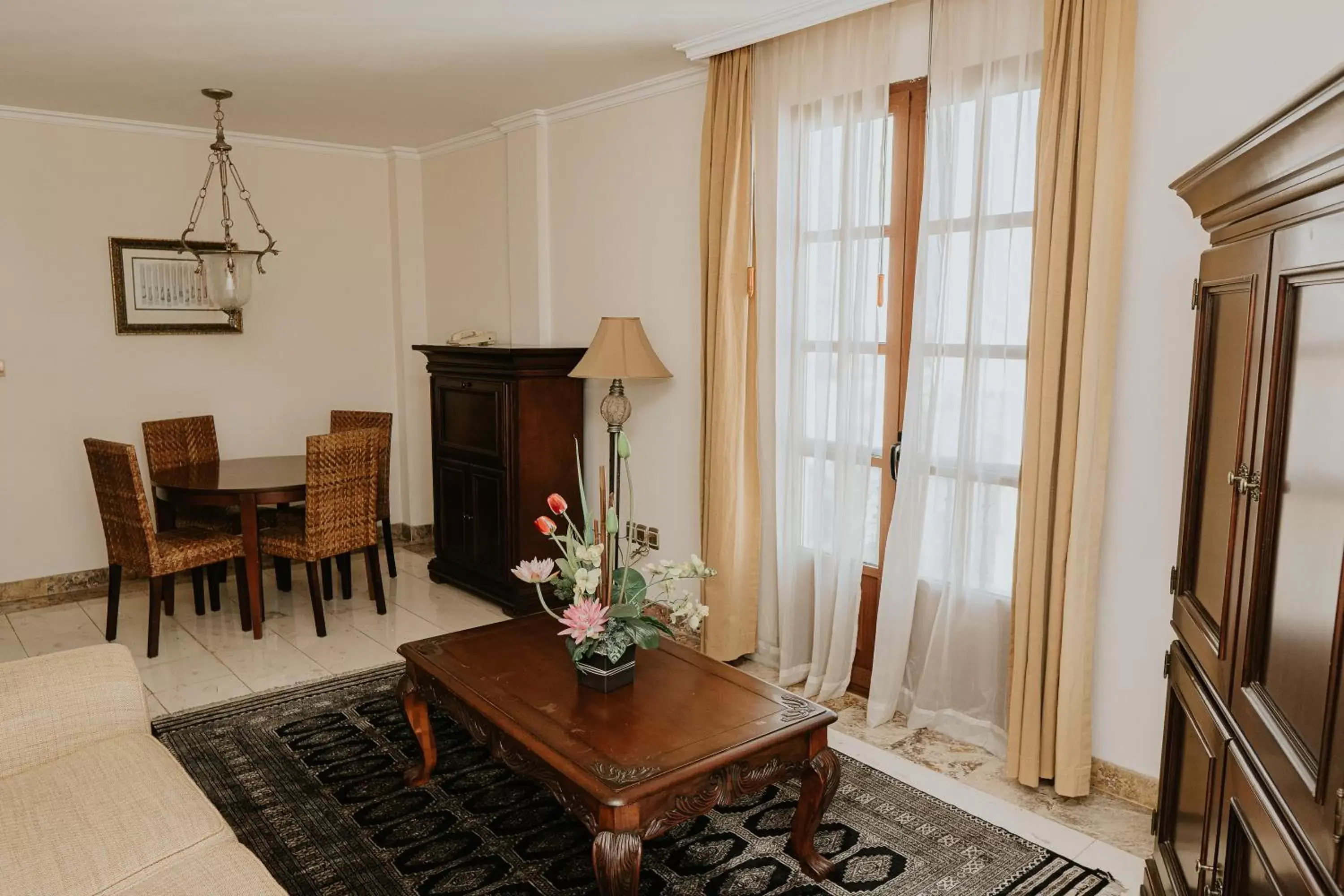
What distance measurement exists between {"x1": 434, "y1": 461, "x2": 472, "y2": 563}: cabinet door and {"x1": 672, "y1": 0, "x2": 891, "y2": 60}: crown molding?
2.39m

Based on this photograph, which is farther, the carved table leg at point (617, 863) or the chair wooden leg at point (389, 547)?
the chair wooden leg at point (389, 547)

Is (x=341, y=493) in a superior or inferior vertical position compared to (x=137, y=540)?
superior

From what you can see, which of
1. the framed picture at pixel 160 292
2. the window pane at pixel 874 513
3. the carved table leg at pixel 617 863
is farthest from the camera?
the framed picture at pixel 160 292

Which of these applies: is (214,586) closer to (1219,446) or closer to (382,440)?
(382,440)

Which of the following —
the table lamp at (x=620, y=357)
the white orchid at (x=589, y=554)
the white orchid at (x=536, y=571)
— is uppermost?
the table lamp at (x=620, y=357)

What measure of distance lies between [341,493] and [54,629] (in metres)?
1.56

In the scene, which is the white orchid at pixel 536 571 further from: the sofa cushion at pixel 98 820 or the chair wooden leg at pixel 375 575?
the chair wooden leg at pixel 375 575

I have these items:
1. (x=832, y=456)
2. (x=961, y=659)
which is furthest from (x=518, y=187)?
(x=961, y=659)

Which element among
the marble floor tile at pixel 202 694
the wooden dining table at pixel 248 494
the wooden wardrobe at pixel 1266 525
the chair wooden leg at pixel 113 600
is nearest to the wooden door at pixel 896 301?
the wooden wardrobe at pixel 1266 525

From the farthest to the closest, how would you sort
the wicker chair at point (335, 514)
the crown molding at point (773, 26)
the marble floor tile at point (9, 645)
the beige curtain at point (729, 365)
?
the wicker chair at point (335, 514) → the marble floor tile at point (9, 645) → the beige curtain at point (729, 365) → the crown molding at point (773, 26)

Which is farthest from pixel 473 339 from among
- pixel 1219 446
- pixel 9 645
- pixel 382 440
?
pixel 1219 446

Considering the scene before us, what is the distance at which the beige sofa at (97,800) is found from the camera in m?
1.72

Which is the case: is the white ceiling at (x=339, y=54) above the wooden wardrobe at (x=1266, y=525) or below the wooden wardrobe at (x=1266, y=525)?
above

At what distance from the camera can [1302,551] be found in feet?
4.45
